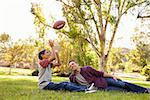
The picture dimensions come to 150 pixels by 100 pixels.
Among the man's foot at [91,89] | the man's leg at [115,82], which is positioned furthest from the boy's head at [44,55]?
the man's leg at [115,82]

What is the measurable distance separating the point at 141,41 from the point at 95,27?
11096 millimetres

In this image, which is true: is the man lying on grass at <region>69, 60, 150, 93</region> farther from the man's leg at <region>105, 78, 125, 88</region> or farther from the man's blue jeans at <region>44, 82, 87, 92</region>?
the man's blue jeans at <region>44, 82, 87, 92</region>

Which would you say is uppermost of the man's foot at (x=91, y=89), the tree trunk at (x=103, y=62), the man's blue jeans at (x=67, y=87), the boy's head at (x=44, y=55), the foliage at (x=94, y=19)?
the foliage at (x=94, y=19)

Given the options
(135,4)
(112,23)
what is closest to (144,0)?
(135,4)

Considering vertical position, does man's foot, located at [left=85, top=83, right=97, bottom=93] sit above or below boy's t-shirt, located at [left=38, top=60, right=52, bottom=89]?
below

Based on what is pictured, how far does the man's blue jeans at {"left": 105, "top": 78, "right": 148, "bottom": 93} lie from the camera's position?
10.2 metres

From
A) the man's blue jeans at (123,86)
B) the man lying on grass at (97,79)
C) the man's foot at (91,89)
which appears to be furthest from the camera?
the man lying on grass at (97,79)

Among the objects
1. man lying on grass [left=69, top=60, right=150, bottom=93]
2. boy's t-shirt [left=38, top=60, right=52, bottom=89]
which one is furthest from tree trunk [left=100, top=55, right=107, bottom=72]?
boy's t-shirt [left=38, top=60, right=52, bottom=89]

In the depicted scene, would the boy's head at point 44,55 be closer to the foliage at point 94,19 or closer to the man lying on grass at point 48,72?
the man lying on grass at point 48,72

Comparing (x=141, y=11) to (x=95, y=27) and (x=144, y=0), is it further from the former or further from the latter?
(x=95, y=27)

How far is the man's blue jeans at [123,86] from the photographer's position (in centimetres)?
1017

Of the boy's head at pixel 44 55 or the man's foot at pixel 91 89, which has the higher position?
the boy's head at pixel 44 55

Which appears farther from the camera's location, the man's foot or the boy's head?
the boy's head

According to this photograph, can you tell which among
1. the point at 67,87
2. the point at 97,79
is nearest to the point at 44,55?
the point at 67,87
